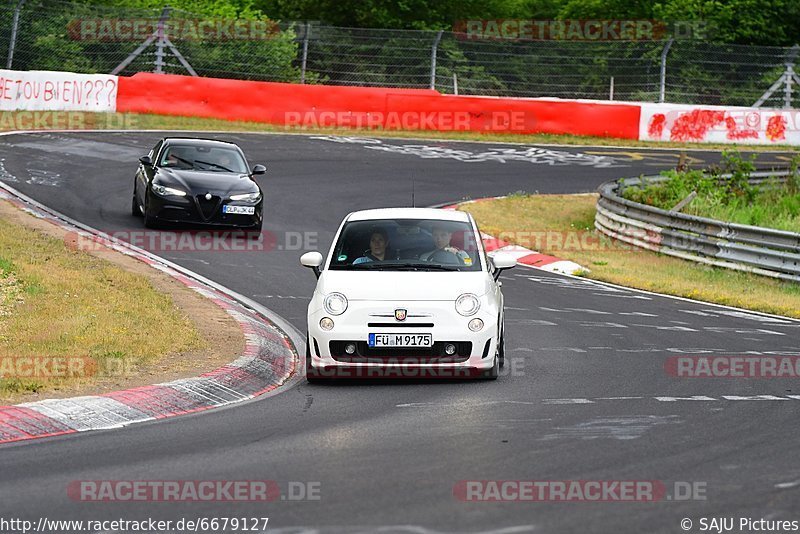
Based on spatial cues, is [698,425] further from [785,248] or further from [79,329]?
[785,248]

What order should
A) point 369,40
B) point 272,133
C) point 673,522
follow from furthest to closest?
1. point 369,40
2. point 272,133
3. point 673,522

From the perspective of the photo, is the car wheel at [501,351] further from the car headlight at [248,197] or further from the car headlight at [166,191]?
the car headlight at [166,191]

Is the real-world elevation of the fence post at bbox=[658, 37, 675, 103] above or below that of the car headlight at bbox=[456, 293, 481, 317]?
above

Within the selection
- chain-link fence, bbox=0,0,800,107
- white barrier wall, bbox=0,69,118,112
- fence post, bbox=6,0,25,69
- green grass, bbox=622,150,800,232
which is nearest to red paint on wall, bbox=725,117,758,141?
chain-link fence, bbox=0,0,800,107

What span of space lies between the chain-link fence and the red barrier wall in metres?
0.67

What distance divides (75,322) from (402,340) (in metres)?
3.41

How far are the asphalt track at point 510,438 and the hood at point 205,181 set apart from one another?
8.83 ft

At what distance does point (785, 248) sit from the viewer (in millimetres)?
20406

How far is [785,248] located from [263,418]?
43.3 feet

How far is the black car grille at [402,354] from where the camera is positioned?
35.5 ft

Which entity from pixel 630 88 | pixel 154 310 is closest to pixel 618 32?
pixel 630 88

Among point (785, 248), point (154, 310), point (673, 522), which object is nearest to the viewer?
point (673, 522)

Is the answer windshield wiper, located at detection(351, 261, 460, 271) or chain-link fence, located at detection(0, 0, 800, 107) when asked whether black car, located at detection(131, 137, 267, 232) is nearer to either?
windshield wiper, located at detection(351, 261, 460, 271)

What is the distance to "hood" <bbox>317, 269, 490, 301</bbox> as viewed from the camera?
10.9 metres
